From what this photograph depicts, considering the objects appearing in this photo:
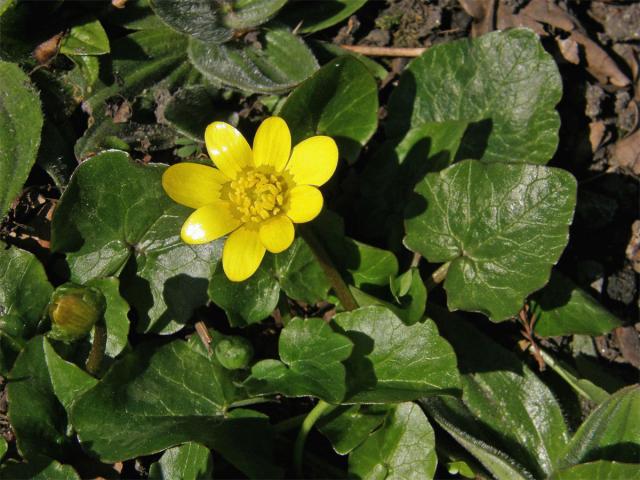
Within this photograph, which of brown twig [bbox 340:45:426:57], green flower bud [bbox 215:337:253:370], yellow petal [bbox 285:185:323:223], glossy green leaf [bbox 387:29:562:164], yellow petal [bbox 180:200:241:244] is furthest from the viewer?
brown twig [bbox 340:45:426:57]

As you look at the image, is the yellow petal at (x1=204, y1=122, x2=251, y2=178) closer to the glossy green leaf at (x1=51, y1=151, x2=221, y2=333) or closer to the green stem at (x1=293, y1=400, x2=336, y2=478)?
the glossy green leaf at (x1=51, y1=151, x2=221, y2=333)

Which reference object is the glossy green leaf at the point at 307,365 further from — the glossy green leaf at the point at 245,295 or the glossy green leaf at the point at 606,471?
the glossy green leaf at the point at 606,471

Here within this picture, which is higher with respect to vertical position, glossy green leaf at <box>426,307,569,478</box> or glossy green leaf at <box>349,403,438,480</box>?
glossy green leaf at <box>349,403,438,480</box>

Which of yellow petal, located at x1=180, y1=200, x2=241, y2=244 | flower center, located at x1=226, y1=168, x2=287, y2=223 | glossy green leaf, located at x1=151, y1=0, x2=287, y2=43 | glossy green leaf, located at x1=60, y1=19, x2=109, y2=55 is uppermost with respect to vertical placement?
glossy green leaf, located at x1=151, y1=0, x2=287, y2=43

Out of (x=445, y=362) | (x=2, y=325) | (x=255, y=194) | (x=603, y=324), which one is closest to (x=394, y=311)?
(x=445, y=362)

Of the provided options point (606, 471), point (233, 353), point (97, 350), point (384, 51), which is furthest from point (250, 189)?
point (606, 471)

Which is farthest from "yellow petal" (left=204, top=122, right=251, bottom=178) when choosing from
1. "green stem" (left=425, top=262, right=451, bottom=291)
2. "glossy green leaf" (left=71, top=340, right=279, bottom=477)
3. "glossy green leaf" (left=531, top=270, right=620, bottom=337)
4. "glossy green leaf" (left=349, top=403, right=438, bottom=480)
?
"glossy green leaf" (left=531, top=270, right=620, bottom=337)

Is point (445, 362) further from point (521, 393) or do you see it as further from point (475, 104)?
point (475, 104)
